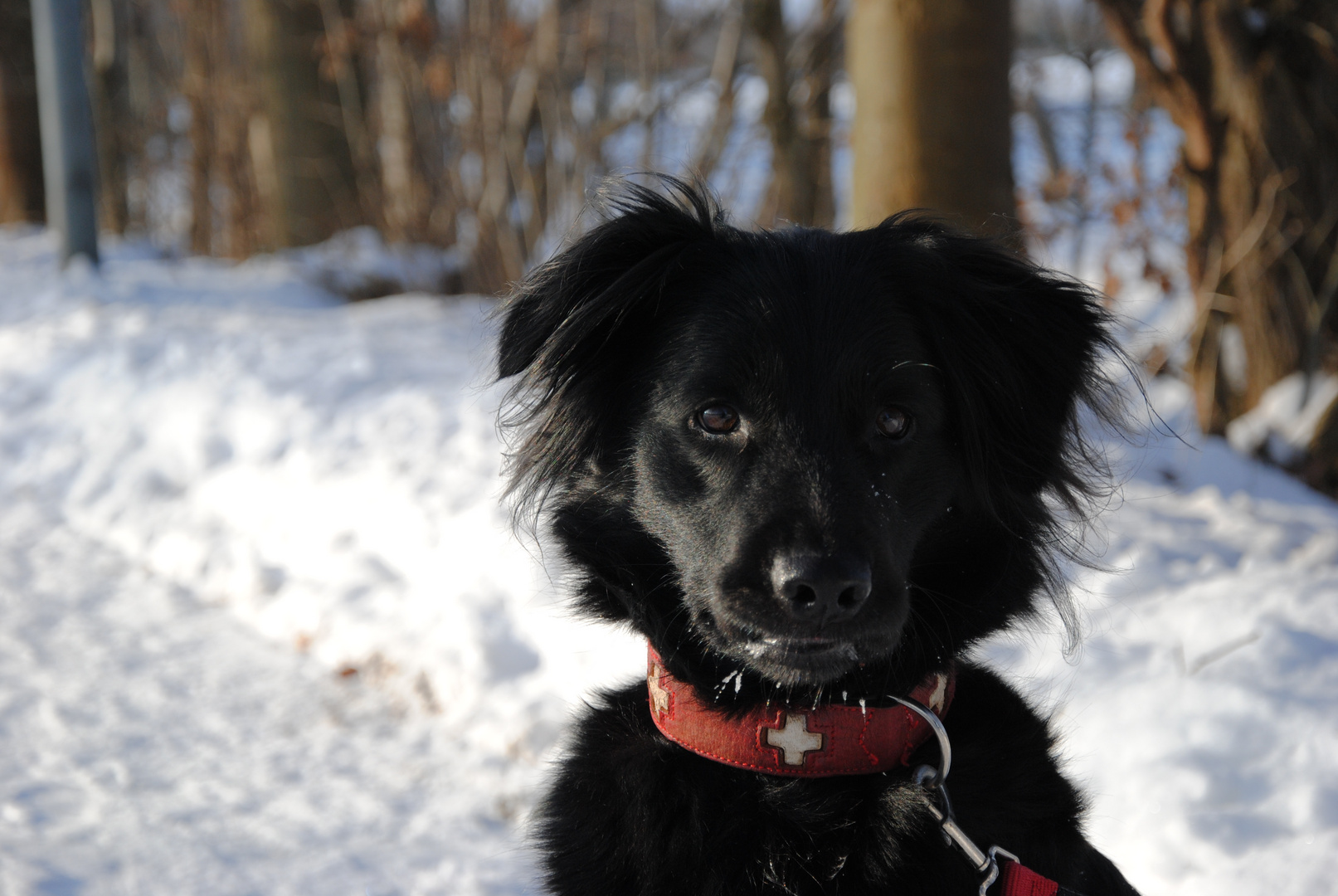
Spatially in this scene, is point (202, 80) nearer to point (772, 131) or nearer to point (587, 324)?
point (772, 131)

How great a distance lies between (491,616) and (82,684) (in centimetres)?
144

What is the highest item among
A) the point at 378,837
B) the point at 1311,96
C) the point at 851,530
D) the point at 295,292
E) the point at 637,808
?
the point at 1311,96

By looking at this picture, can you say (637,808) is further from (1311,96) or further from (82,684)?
(1311,96)

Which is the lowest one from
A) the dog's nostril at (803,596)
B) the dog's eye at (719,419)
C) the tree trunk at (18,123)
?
the tree trunk at (18,123)

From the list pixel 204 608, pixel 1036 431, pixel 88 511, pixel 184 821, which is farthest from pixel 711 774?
pixel 88 511

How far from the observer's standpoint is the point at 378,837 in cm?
295

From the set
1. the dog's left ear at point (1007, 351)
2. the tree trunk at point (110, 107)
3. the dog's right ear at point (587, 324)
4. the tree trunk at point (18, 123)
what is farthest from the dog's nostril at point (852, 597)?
the tree trunk at point (18, 123)

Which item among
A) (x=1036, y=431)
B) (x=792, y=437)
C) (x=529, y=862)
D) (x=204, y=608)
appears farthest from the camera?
(x=204, y=608)

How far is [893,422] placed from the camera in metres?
1.94

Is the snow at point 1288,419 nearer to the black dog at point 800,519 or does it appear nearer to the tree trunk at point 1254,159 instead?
the tree trunk at point 1254,159

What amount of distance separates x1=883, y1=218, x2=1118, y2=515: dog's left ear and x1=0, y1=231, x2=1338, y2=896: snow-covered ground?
76cm

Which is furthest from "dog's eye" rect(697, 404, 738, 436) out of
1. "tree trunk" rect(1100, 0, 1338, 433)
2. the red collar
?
"tree trunk" rect(1100, 0, 1338, 433)

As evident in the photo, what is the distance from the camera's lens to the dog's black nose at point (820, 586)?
1.64 metres

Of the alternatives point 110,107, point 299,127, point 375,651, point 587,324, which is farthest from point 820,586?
point 110,107
